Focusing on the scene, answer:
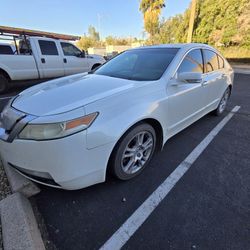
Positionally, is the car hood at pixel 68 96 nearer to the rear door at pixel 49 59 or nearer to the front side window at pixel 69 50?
the rear door at pixel 49 59

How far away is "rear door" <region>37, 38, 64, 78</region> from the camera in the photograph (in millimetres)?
7586

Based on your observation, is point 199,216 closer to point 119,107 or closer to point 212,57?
point 119,107

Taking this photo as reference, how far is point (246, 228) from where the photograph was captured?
A: 72.0 inches

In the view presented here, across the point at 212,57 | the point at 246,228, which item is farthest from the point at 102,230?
the point at 212,57

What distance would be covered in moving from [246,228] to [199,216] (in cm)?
42

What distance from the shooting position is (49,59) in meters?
→ 7.80

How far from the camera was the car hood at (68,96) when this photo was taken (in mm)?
1916

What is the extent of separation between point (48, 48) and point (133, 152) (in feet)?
23.5

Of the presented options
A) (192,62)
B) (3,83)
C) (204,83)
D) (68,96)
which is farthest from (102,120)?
(3,83)

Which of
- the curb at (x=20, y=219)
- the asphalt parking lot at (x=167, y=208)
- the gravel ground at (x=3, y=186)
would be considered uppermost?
the curb at (x=20, y=219)

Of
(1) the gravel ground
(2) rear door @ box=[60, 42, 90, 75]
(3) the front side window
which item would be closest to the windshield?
(1) the gravel ground

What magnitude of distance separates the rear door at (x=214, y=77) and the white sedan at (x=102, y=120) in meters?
0.50

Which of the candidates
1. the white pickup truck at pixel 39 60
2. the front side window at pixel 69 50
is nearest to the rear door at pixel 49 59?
the white pickup truck at pixel 39 60

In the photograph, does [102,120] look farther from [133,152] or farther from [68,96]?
[133,152]
